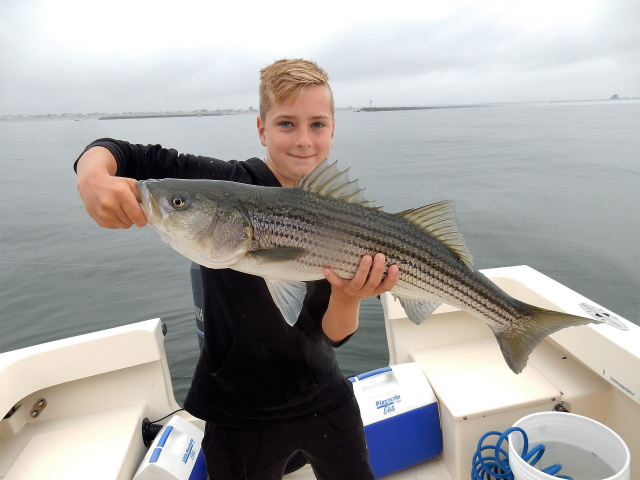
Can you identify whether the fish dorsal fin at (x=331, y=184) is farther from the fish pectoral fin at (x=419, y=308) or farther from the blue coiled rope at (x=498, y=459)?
the blue coiled rope at (x=498, y=459)

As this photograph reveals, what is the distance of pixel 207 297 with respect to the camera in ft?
9.56

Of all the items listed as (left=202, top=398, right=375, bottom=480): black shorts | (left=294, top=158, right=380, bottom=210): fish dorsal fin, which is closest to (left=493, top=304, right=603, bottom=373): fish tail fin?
(left=202, top=398, right=375, bottom=480): black shorts

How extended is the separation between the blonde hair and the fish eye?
111 cm

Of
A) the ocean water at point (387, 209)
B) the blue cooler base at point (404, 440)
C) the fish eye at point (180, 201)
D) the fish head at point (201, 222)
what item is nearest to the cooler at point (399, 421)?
the blue cooler base at point (404, 440)

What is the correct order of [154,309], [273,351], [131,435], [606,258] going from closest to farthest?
1. [273,351]
2. [131,435]
3. [154,309]
4. [606,258]

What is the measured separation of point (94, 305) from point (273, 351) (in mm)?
9496

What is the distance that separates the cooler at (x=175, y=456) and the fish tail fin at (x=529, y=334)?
112 inches

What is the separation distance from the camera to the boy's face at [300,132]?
2930 mm

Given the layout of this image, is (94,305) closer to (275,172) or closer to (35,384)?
(35,384)

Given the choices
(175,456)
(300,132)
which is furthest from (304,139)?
(175,456)

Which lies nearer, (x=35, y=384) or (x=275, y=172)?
(x=275, y=172)

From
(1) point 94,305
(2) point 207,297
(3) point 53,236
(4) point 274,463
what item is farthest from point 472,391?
(3) point 53,236

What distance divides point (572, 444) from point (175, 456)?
3376 mm

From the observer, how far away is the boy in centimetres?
275
